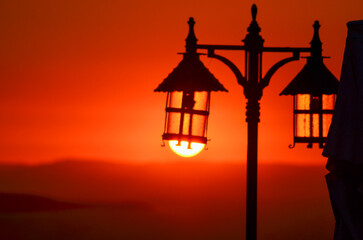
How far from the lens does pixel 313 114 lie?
1034 cm

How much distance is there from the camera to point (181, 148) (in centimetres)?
934

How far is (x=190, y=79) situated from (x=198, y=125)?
1.93ft

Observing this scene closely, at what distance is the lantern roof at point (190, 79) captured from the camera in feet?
30.7

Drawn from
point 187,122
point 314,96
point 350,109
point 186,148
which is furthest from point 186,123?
point 350,109

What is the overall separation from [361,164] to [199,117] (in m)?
3.21

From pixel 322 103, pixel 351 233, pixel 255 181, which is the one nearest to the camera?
pixel 351 233

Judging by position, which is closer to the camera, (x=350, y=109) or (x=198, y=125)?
(x=350, y=109)

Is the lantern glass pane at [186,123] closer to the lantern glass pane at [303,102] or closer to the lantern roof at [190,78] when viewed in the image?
the lantern roof at [190,78]

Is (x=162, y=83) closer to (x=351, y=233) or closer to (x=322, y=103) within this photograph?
(x=322, y=103)

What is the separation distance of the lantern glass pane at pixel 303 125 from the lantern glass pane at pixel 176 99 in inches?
75.3

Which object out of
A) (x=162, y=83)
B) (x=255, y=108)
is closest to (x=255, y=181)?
(x=255, y=108)

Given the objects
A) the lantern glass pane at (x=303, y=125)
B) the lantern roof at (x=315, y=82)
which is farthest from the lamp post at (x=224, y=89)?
the lantern glass pane at (x=303, y=125)

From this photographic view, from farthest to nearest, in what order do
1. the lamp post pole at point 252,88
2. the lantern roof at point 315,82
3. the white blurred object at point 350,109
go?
1. the lantern roof at point 315,82
2. the lamp post pole at point 252,88
3. the white blurred object at point 350,109

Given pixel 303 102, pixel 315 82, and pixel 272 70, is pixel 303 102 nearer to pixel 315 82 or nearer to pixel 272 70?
pixel 315 82
